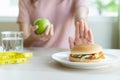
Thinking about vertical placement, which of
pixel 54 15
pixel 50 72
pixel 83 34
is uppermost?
pixel 54 15

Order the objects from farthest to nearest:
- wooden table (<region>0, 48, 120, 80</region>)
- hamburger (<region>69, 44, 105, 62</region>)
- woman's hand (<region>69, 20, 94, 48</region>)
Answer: woman's hand (<region>69, 20, 94, 48</region>) → hamburger (<region>69, 44, 105, 62</region>) → wooden table (<region>0, 48, 120, 80</region>)

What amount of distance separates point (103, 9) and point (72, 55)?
1722 mm

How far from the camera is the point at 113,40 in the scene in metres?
2.56

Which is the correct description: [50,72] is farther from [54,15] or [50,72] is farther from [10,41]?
[54,15]

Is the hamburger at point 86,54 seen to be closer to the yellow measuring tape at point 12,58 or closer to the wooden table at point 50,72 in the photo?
the wooden table at point 50,72

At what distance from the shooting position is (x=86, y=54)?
0.94 m

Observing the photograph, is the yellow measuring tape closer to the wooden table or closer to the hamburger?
the wooden table

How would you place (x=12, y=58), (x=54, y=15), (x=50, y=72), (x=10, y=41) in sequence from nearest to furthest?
1. (x=50, y=72)
2. (x=12, y=58)
3. (x=10, y=41)
4. (x=54, y=15)

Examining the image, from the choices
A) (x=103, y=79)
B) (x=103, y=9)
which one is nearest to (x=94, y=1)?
(x=103, y=9)

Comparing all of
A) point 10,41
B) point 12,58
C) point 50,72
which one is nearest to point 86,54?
point 50,72

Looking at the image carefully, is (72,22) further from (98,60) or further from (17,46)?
(98,60)

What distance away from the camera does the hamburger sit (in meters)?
0.93

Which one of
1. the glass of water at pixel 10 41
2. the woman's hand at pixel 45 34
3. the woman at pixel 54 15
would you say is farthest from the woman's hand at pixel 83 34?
the woman at pixel 54 15

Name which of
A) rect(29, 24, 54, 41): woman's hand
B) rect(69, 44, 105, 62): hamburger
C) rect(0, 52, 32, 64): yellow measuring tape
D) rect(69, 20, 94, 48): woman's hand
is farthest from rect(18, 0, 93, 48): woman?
rect(69, 44, 105, 62): hamburger
